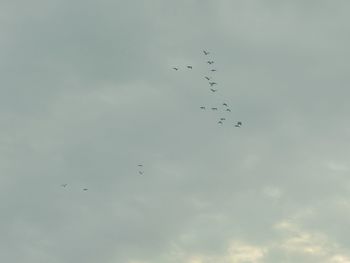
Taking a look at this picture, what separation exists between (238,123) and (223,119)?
5.06 meters

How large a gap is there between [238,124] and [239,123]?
1.76ft

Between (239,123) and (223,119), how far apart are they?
5.06m

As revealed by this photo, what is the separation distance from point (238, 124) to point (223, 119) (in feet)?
16.4

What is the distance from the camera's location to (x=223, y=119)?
14475 cm

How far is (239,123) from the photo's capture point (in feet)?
478

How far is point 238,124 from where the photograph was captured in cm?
A: 14600

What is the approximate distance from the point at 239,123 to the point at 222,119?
211 inches

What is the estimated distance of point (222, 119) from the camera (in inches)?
5699

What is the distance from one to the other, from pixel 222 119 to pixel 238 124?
207 inches

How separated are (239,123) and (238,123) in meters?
0.78

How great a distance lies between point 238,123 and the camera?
146 meters
